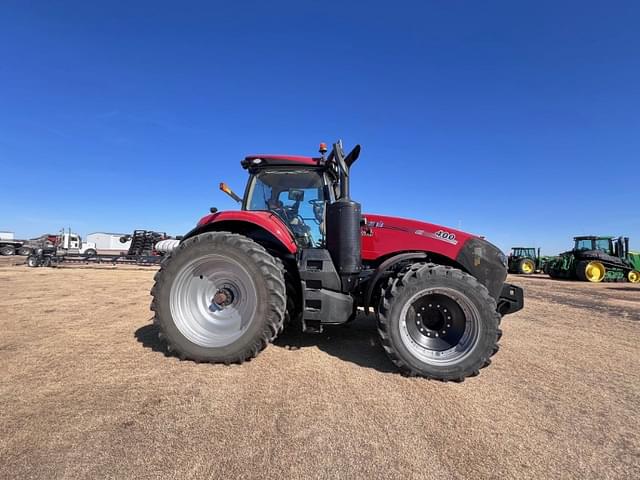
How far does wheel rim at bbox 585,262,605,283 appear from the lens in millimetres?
16156

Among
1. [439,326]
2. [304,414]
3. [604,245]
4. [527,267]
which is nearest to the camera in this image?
[304,414]

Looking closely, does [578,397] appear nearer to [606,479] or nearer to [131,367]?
[606,479]

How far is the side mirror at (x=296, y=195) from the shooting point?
3871 millimetres

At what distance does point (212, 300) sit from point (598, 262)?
→ 793 inches

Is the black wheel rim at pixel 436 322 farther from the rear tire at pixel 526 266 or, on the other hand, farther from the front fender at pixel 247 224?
the rear tire at pixel 526 266

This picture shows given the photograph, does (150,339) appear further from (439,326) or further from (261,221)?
(439,326)

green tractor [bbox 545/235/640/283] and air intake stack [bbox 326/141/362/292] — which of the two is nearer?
air intake stack [bbox 326/141/362/292]

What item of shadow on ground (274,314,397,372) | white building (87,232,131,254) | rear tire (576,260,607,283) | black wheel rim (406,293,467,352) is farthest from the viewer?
white building (87,232,131,254)

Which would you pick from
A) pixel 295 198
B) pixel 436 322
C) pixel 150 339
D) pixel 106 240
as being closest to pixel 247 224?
pixel 295 198

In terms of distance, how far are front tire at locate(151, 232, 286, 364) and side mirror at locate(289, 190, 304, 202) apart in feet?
3.40

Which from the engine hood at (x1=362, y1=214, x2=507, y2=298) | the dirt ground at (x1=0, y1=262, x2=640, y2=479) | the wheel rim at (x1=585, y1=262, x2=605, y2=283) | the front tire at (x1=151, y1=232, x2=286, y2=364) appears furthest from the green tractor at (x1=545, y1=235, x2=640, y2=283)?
the front tire at (x1=151, y1=232, x2=286, y2=364)

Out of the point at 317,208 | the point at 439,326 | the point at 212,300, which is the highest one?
the point at 317,208

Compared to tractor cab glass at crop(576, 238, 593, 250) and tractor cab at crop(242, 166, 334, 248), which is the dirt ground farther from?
tractor cab glass at crop(576, 238, 593, 250)

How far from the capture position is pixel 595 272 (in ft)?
53.3
